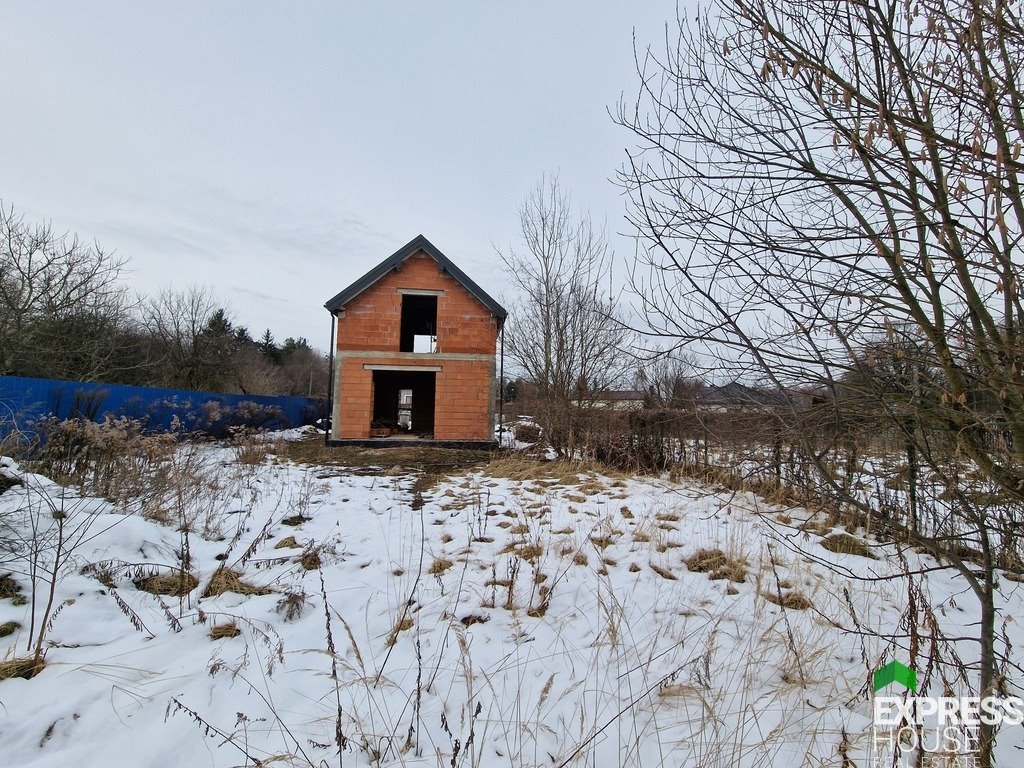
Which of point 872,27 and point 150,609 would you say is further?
point 150,609

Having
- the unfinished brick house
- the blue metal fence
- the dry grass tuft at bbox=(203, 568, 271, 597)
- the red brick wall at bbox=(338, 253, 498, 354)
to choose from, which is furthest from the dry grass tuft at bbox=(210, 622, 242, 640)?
the red brick wall at bbox=(338, 253, 498, 354)

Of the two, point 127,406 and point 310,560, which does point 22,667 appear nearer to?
point 310,560

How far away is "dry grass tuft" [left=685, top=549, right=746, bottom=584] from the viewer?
11.7 ft

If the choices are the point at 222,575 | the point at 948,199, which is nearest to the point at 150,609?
the point at 222,575

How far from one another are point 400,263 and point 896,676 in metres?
13.6

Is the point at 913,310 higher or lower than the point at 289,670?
higher

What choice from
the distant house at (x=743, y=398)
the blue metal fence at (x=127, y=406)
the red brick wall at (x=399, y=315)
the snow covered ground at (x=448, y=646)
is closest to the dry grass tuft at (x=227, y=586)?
the snow covered ground at (x=448, y=646)

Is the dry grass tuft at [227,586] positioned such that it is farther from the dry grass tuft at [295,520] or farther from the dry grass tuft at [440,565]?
the dry grass tuft at [295,520]

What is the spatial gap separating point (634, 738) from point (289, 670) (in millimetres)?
1666

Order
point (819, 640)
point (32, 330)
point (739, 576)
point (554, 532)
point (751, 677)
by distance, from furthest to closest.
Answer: point (32, 330)
point (554, 532)
point (739, 576)
point (819, 640)
point (751, 677)

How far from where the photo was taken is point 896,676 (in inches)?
63.6

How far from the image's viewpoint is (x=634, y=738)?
6.49ft

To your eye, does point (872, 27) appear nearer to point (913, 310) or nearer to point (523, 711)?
point (913, 310)

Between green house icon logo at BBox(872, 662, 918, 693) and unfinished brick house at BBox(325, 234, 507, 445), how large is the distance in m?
12.0
